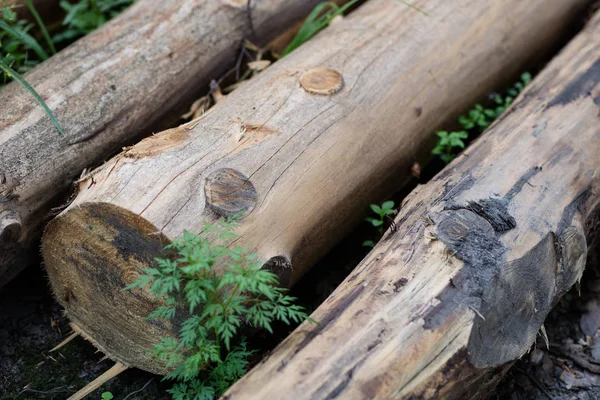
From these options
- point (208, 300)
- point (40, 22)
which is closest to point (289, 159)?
point (208, 300)

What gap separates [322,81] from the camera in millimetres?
2785

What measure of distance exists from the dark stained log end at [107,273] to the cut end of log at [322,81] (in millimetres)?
933

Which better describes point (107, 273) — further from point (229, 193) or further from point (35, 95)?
point (35, 95)

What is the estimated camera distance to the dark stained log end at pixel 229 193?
2.25 metres

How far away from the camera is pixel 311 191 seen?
8.44 ft

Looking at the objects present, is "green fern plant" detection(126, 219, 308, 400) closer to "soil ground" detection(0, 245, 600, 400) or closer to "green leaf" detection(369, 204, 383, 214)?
"soil ground" detection(0, 245, 600, 400)

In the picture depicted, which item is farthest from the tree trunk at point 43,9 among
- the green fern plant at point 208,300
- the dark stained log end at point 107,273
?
the green fern plant at point 208,300

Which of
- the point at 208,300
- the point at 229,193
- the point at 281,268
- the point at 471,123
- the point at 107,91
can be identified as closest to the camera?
the point at 208,300

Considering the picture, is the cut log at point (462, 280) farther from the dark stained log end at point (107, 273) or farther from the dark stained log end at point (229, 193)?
the dark stained log end at point (107, 273)

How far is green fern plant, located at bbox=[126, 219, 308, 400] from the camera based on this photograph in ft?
6.70

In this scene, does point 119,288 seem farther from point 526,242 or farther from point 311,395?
point 526,242

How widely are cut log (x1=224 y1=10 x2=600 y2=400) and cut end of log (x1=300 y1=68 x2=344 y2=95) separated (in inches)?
21.6

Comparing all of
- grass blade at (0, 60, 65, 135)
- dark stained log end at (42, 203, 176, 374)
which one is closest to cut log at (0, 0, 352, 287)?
grass blade at (0, 60, 65, 135)

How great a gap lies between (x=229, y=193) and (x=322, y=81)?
74cm
